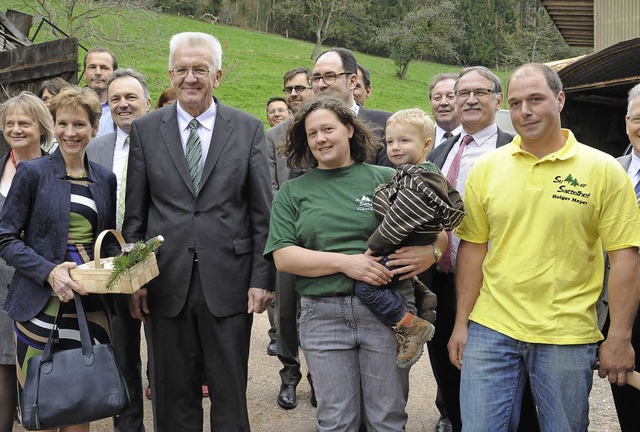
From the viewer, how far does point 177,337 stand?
365 cm

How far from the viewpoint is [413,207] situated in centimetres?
297

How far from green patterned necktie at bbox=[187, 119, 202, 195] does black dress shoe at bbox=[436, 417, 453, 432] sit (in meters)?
2.47

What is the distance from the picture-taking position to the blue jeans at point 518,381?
288 centimetres

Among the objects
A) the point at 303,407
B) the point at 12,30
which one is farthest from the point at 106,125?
the point at 12,30

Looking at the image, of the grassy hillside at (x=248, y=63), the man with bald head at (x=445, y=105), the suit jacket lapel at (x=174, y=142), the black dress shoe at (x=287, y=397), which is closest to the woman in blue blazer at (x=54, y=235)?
the suit jacket lapel at (x=174, y=142)

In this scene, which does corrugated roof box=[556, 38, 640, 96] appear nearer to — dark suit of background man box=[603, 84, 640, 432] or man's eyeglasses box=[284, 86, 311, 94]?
man's eyeglasses box=[284, 86, 311, 94]

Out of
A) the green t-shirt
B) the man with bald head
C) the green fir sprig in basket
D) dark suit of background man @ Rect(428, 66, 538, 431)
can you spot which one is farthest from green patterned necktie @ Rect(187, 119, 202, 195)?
the man with bald head

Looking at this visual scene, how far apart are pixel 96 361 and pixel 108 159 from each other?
1.70 meters

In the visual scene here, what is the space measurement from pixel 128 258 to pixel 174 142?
2.57 ft

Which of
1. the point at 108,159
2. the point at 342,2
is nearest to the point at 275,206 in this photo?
the point at 108,159

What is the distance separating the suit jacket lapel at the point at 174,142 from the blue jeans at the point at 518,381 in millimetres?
1691

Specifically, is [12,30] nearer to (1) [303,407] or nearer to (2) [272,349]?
(2) [272,349]

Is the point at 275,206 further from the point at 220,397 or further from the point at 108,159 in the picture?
the point at 108,159

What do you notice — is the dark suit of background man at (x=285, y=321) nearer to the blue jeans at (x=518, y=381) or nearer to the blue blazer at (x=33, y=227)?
→ the blue blazer at (x=33, y=227)
